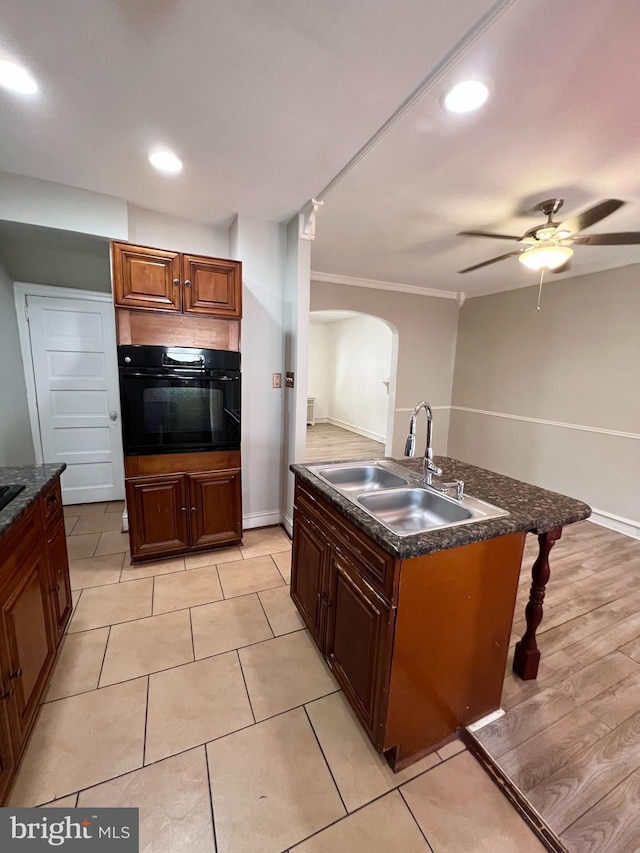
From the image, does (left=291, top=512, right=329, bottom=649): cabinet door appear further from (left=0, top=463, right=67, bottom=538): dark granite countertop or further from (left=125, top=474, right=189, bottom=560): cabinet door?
(left=0, top=463, right=67, bottom=538): dark granite countertop

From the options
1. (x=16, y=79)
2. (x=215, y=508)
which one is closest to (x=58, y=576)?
(x=215, y=508)

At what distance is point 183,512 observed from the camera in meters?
2.50

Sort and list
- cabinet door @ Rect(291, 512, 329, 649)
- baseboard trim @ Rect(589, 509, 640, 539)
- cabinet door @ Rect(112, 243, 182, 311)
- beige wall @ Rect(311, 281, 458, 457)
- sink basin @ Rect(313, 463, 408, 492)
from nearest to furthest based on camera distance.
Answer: cabinet door @ Rect(291, 512, 329, 649) < sink basin @ Rect(313, 463, 408, 492) < cabinet door @ Rect(112, 243, 182, 311) < baseboard trim @ Rect(589, 509, 640, 539) < beige wall @ Rect(311, 281, 458, 457)

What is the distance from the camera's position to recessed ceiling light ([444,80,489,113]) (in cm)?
136

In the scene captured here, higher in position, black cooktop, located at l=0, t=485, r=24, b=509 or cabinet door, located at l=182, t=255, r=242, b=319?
cabinet door, located at l=182, t=255, r=242, b=319

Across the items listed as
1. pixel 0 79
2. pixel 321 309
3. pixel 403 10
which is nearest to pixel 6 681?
pixel 0 79

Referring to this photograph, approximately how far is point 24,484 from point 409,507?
1.75 metres

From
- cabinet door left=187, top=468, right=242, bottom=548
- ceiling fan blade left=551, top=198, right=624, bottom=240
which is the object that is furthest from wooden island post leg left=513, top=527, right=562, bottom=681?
cabinet door left=187, top=468, right=242, bottom=548

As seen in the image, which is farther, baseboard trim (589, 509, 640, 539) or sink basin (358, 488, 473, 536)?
baseboard trim (589, 509, 640, 539)

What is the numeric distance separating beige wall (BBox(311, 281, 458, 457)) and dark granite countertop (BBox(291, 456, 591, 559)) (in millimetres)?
3032

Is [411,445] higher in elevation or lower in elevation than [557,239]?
lower

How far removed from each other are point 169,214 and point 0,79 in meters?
1.28

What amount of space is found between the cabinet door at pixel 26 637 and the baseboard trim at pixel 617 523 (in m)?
4.05

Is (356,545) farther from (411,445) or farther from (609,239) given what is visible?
(609,239)
